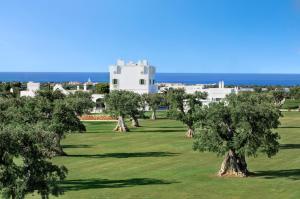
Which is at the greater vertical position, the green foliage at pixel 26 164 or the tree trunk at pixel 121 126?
the green foliage at pixel 26 164

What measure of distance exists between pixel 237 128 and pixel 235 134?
66 centimetres

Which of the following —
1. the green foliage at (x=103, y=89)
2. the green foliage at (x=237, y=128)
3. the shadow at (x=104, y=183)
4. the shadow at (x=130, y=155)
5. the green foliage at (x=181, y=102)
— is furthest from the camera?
the green foliage at (x=103, y=89)

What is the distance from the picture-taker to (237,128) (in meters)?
45.8

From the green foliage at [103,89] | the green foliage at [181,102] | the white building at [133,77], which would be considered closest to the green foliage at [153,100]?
A: the green foliage at [181,102]

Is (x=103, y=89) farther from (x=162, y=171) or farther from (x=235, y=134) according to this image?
(x=235, y=134)

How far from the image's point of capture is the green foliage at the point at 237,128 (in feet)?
146

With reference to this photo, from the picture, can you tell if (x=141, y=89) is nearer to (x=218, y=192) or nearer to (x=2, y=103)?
(x=2, y=103)

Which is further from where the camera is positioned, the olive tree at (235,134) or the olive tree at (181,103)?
the olive tree at (181,103)

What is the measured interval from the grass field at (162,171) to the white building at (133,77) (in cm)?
7248

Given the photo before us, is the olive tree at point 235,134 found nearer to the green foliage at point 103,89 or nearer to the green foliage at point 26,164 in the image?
the green foliage at point 26,164

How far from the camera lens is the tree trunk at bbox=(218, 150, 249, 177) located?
45.2 metres

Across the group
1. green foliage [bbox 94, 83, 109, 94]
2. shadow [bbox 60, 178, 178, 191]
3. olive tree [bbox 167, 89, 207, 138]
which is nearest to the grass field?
shadow [bbox 60, 178, 178, 191]

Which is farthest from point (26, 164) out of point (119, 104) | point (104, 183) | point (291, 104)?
point (291, 104)

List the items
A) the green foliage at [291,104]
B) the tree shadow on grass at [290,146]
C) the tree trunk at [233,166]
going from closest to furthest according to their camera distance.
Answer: the tree trunk at [233,166] → the tree shadow on grass at [290,146] → the green foliage at [291,104]
